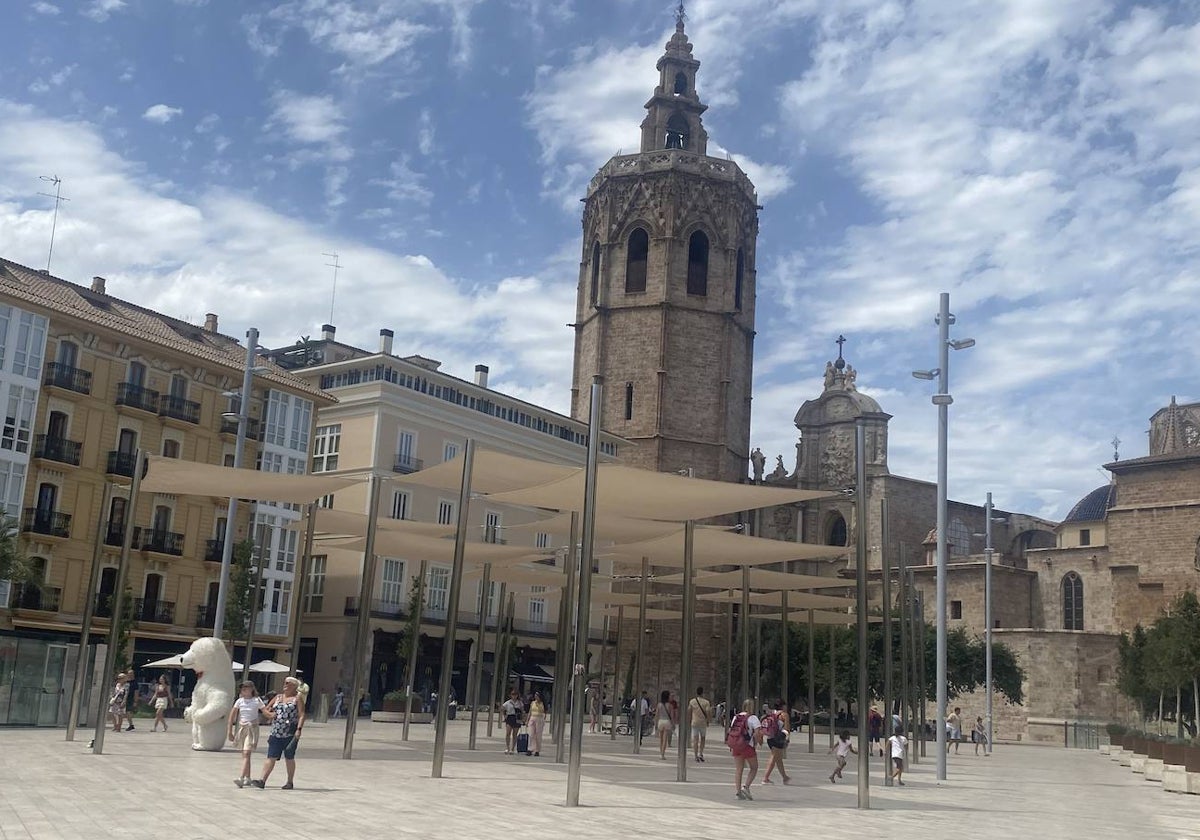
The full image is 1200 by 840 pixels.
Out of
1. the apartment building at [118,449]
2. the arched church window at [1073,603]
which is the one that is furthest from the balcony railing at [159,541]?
the arched church window at [1073,603]

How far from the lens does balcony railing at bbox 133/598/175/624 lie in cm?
4019

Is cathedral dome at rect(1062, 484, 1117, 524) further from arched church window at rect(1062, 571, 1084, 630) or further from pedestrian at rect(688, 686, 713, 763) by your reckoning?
pedestrian at rect(688, 686, 713, 763)

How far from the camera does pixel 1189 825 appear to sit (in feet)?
52.4

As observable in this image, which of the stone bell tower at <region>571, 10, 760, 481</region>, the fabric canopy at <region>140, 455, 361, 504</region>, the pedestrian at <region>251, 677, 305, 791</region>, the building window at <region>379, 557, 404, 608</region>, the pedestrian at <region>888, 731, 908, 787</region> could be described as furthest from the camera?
the stone bell tower at <region>571, 10, 760, 481</region>

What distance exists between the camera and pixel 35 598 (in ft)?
122

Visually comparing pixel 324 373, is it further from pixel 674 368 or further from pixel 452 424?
pixel 674 368

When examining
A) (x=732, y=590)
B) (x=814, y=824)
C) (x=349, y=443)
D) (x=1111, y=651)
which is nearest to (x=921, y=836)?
(x=814, y=824)

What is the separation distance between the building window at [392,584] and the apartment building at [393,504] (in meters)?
0.05

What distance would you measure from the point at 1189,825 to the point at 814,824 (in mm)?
6210

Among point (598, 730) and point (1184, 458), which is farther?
point (1184, 458)

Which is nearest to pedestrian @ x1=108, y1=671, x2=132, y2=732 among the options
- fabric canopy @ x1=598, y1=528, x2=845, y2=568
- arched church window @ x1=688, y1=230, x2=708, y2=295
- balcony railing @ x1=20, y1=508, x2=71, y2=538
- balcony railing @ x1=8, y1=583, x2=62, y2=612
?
fabric canopy @ x1=598, y1=528, x2=845, y2=568

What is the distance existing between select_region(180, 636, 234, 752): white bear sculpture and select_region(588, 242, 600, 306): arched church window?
165ft

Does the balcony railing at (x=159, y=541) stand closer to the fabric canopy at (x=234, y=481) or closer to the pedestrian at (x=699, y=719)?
the fabric canopy at (x=234, y=481)

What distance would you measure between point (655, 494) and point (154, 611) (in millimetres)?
29311
